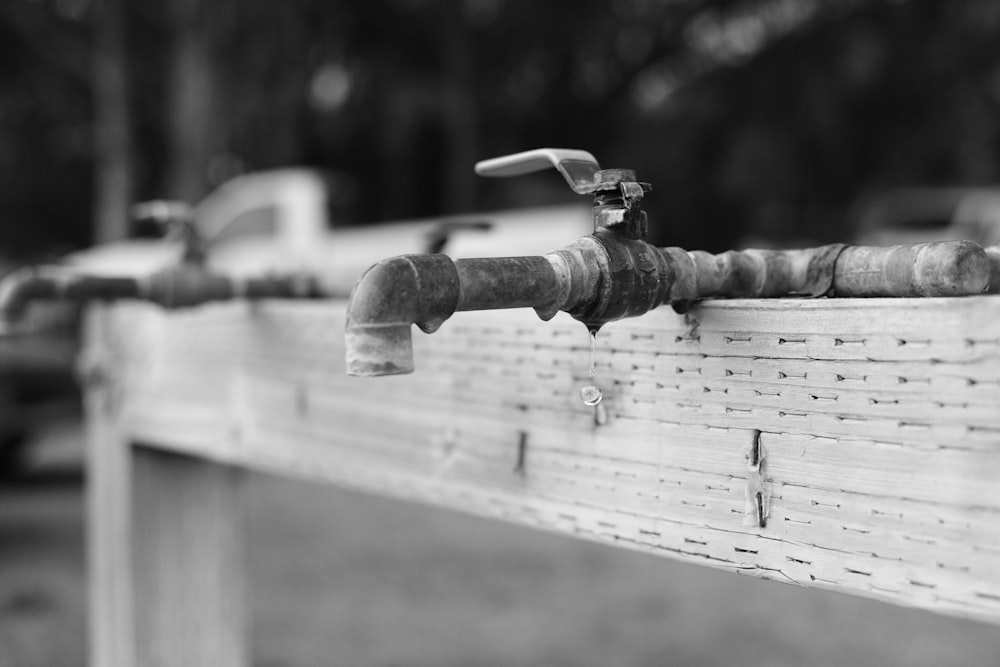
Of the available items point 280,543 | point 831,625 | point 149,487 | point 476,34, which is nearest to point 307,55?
point 476,34

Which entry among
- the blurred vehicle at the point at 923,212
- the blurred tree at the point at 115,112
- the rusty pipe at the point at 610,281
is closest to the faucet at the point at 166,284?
the rusty pipe at the point at 610,281

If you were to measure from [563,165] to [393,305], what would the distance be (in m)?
0.26

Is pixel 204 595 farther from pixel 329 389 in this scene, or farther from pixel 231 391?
pixel 329 389

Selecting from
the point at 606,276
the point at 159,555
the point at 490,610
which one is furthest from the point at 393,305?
the point at 490,610

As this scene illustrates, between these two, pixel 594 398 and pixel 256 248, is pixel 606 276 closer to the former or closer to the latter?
pixel 594 398

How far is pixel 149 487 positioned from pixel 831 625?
2.88 m

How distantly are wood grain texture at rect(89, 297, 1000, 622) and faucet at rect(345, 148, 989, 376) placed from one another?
57 millimetres

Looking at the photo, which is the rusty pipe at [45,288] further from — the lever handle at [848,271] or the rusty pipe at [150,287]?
the lever handle at [848,271]

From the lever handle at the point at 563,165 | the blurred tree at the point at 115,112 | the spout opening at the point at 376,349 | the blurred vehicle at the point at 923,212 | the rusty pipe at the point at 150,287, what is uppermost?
the blurred tree at the point at 115,112

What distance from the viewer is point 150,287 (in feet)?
4.42

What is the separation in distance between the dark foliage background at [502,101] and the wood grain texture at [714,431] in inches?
373

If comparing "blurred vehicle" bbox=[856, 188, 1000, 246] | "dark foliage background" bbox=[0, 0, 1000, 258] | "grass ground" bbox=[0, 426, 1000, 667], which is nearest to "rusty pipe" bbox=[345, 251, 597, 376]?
"grass ground" bbox=[0, 426, 1000, 667]

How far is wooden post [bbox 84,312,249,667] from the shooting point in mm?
1722

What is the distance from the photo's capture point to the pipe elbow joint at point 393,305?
24.4 inches
